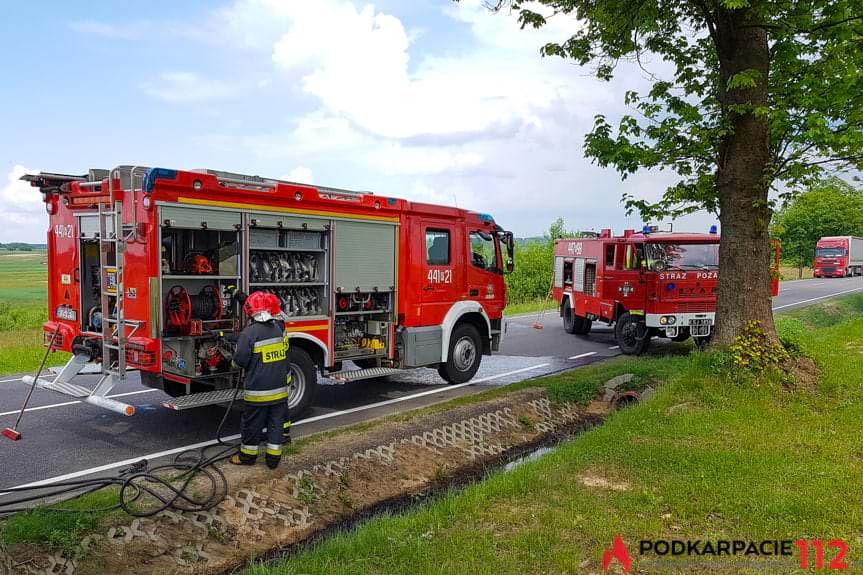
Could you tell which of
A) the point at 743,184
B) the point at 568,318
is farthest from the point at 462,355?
the point at 568,318

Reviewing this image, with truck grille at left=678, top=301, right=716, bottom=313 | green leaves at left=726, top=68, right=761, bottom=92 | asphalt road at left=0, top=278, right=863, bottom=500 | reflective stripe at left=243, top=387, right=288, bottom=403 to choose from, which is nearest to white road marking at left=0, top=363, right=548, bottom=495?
asphalt road at left=0, top=278, right=863, bottom=500

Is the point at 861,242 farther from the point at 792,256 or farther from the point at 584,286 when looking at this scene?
the point at 584,286

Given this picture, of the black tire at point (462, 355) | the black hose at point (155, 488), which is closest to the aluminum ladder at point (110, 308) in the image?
the black hose at point (155, 488)

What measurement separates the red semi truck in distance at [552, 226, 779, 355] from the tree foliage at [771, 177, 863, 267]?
46.8 metres

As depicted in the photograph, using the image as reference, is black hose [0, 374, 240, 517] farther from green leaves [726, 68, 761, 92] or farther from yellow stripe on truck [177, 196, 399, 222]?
green leaves [726, 68, 761, 92]

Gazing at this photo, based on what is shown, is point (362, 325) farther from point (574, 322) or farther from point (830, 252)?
point (830, 252)

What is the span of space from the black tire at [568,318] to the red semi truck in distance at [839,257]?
4042 centimetres

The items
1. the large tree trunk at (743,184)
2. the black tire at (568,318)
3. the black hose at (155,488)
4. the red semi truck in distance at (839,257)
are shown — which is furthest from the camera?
the red semi truck in distance at (839,257)

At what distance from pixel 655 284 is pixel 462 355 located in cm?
484

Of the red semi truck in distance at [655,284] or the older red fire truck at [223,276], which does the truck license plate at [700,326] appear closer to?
the red semi truck in distance at [655,284]

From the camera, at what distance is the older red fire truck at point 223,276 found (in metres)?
6.91

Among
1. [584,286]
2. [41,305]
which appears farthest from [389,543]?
[41,305]

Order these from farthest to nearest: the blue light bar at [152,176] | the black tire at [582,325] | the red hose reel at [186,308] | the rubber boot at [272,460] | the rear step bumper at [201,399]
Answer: the black tire at [582,325], the red hose reel at [186,308], the rear step bumper at [201,399], the blue light bar at [152,176], the rubber boot at [272,460]

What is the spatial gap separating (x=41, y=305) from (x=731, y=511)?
27843 millimetres
